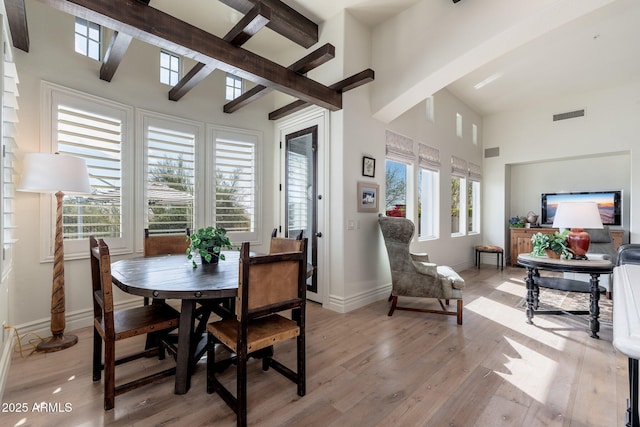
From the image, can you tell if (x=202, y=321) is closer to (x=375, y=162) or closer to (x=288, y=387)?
(x=288, y=387)

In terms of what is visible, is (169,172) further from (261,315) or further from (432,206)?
(432,206)

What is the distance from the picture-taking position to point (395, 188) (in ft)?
15.0

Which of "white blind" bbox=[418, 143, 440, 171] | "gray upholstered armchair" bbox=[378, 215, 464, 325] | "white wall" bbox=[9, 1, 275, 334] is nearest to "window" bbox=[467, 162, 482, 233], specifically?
"white blind" bbox=[418, 143, 440, 171]

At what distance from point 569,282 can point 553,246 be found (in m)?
0.48

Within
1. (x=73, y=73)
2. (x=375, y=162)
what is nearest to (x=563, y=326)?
(x=375, y=162)

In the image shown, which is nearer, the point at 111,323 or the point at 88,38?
the point at 111,323

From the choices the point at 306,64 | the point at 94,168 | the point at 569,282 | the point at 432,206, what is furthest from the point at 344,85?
the point at 569,282

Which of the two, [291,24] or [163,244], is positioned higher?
[291,24]

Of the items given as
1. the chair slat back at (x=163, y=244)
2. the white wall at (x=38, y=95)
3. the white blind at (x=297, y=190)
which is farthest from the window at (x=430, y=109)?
the chair slat back at (x=163, y=244)

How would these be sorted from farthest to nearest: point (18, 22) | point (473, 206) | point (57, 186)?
point (473, 206) < point (57, 186) < point (18, 22)

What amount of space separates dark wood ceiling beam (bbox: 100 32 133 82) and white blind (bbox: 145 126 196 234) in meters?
0.62

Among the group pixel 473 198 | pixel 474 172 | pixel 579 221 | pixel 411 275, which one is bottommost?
pixel 411 275

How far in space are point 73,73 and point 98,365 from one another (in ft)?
8.77

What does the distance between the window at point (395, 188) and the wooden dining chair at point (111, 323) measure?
327 centimetres
